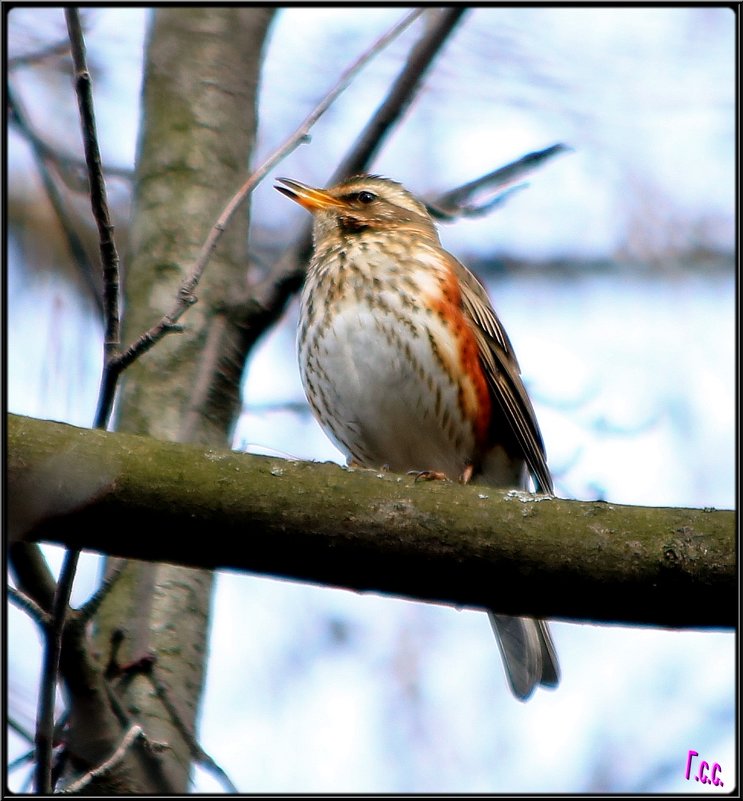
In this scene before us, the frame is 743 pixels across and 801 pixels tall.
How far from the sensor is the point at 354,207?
20.9 feet

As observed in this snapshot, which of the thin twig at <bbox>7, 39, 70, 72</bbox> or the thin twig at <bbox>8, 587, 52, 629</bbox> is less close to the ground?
the thin twig at <bbox>7, 39, 70, 72</bbox>

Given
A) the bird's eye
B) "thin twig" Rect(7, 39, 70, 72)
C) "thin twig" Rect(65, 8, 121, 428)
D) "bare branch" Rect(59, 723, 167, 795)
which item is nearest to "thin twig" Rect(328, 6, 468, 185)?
the bird's eye

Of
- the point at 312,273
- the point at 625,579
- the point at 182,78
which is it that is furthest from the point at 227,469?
the point at 182,78

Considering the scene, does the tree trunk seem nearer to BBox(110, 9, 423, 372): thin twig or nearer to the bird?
the bird

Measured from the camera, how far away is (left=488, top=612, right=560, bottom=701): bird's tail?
202 inches

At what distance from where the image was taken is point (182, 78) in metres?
6.25

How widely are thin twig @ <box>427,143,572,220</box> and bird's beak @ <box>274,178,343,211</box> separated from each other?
2.26ft

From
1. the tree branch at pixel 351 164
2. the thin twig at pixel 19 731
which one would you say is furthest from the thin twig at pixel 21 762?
the tree branch at pixel 351 164

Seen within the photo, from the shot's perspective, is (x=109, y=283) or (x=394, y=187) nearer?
(x=109, y=283)

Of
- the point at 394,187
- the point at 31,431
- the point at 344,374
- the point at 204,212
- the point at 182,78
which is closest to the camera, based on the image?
the point at 31,431

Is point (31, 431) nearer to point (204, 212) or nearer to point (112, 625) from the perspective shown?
point (112, 625)

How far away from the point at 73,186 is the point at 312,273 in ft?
5.85

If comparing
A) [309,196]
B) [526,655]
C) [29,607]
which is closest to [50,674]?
[29,607]

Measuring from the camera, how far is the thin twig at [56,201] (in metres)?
5.28
